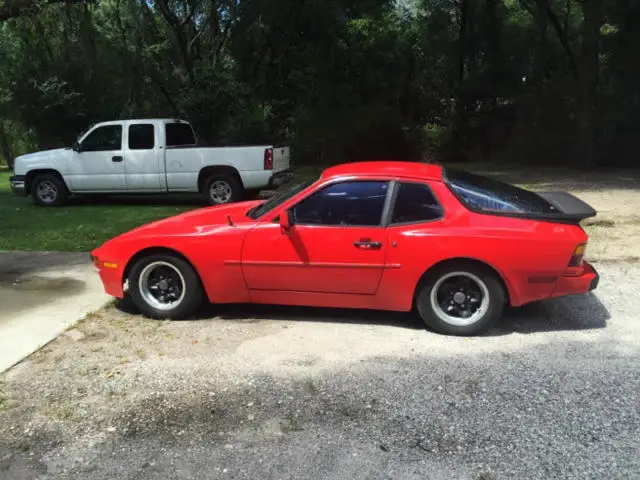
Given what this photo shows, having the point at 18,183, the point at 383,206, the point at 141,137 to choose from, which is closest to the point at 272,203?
the point at 383,206

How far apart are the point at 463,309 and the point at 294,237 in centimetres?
154

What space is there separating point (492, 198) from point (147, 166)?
8.78 meters

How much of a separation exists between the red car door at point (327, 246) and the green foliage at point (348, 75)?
12.7m

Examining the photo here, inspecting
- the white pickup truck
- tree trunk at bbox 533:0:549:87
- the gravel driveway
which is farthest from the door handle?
tree trunk at bbox 533:0:549:87

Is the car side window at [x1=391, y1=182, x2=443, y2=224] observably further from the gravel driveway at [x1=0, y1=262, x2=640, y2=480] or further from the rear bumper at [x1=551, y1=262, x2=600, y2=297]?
the rear bumper at [x1=551, y1=262, x2=600, y2=297]

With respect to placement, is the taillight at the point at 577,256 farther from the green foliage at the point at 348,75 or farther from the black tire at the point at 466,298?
the green foliage at the point at 348,75

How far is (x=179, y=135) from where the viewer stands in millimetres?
12930

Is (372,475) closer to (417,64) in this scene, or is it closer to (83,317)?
(83,317)

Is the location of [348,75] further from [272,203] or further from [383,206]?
[383,206]

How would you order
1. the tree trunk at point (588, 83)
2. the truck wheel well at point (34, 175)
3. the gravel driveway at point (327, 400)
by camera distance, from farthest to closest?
the tree trunk at point (588, 83), the truck wheel well at point (34, 175), the gravel driveway at point (327, 400)

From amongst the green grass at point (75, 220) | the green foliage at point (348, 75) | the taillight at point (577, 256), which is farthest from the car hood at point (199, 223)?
the green foliage at point (348, 75)

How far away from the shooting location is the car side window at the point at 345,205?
17.3 feet

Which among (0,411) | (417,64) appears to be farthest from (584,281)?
(417,64)

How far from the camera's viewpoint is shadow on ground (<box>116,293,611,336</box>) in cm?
536
